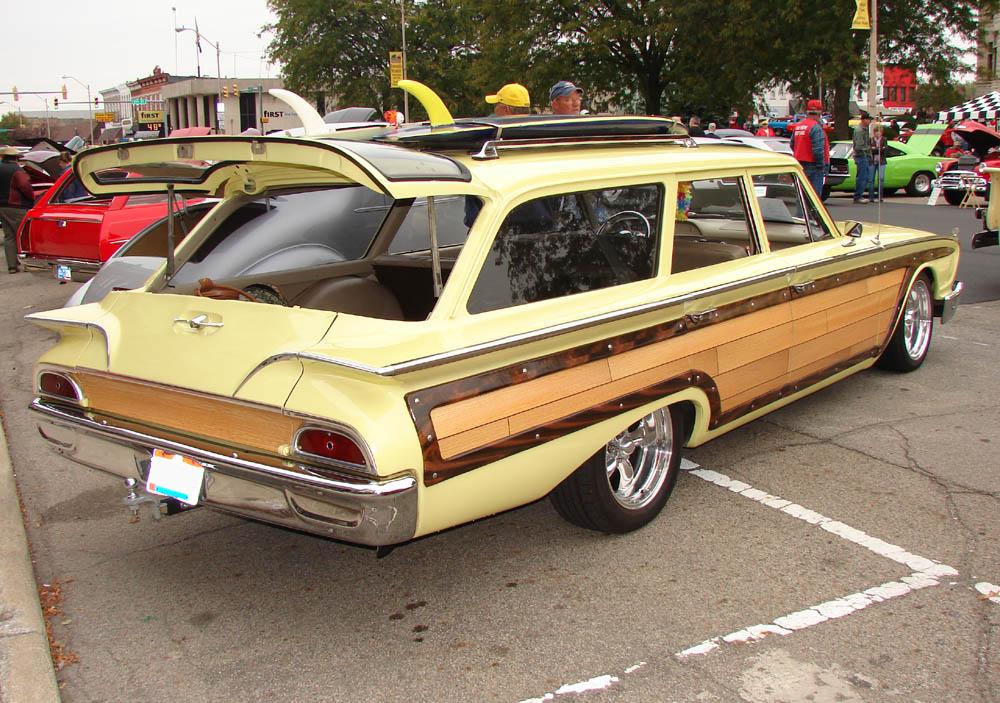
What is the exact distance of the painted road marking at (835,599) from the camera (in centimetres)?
313

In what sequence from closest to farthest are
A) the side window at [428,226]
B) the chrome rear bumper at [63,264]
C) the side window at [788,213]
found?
the side window at [428,226], the side window at [788,213], the chrome rear bumper at [63,264]

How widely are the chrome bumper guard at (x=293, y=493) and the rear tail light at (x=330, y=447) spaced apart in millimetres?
53

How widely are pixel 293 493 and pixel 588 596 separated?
120 centimetres

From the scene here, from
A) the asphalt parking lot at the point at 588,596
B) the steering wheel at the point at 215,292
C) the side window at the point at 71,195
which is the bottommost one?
the asphalt parking lot at the point at 588,596

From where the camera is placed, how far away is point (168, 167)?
12.8 feet

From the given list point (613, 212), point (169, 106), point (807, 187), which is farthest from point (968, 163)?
point (169, 106)

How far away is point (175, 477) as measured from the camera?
338cm

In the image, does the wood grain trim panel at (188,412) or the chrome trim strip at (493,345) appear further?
the wood grain trim panel at (188,412)

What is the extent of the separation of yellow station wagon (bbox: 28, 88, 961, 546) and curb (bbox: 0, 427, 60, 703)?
0.55 metres

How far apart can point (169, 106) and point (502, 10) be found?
277 feet

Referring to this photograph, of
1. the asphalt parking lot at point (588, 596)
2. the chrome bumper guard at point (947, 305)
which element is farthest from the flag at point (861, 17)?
the asphalt parking lot at point (588, 596)

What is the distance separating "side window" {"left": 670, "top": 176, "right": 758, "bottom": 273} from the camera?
14.9 ft

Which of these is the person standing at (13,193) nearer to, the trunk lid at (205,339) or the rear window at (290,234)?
the rear window at (290,234)

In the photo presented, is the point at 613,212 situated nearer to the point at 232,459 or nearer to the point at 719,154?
the point at 719,154
